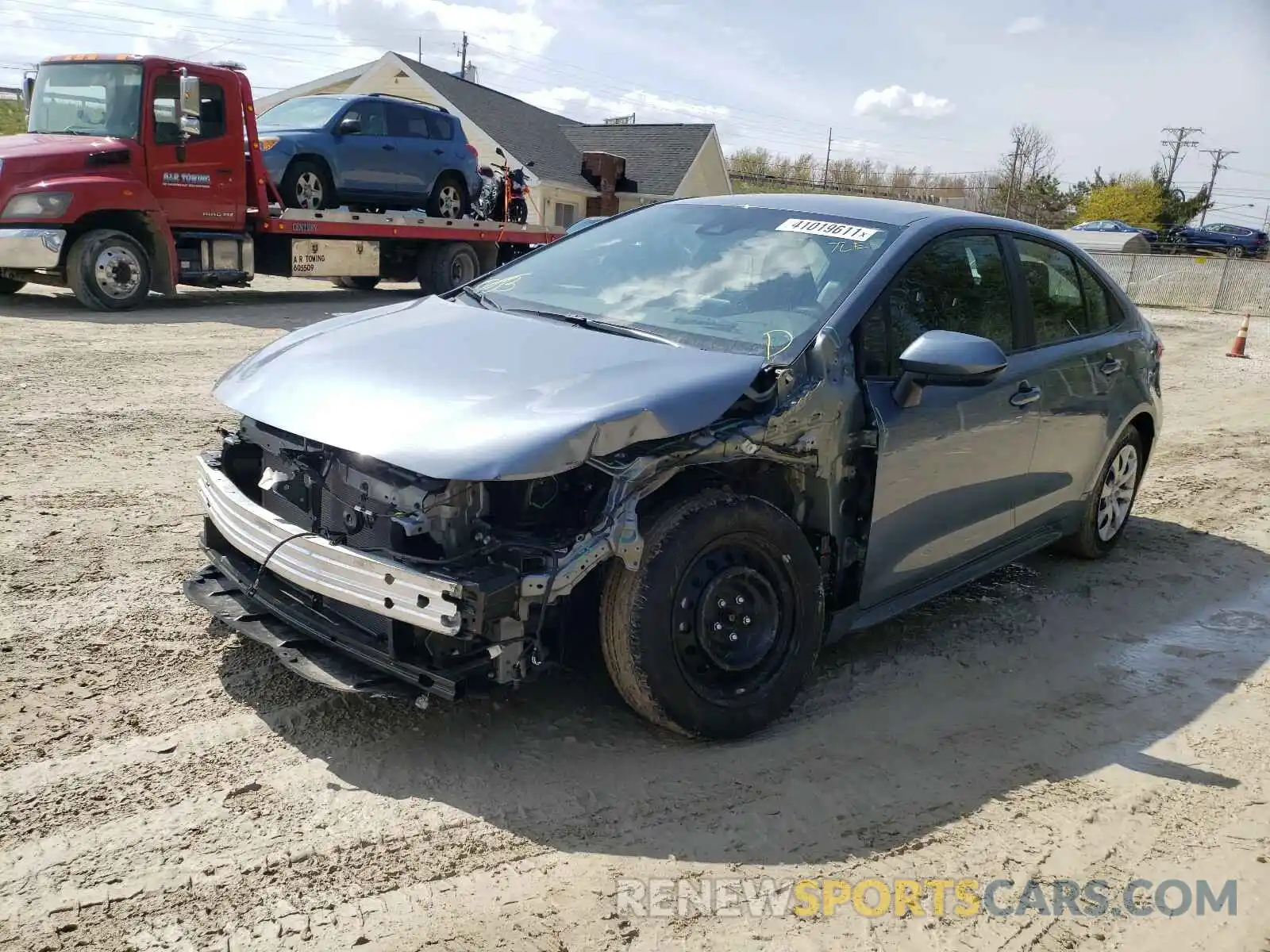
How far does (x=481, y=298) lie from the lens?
436 cm

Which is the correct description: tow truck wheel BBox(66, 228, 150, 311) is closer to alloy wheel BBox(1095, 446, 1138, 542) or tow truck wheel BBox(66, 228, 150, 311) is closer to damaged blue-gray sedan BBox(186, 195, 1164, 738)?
damaged blue-gray sedan BBox(186, 195, 1164, 738)

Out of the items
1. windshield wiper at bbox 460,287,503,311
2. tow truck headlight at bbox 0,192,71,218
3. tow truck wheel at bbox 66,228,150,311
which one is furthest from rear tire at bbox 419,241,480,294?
windshield wiper at bbox 460,287,503,311

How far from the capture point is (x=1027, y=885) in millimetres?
2871

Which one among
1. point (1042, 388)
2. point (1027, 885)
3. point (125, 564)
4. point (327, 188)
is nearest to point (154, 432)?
point (125, 564)

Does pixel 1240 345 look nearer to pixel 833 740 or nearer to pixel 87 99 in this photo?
pixel 833 740

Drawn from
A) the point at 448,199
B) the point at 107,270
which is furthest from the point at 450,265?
the point at 107,270

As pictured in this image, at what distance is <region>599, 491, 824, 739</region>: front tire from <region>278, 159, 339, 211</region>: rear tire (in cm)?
1244

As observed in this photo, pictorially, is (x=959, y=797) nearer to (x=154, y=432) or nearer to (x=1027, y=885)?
(x=1027, y=885)

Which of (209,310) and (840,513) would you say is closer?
(840,513)

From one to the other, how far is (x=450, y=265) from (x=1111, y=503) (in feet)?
40.6

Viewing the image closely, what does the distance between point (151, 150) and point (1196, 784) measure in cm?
1226

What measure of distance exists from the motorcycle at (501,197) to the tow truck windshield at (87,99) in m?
6.21

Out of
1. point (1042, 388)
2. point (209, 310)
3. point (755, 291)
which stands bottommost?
point (209, 310)

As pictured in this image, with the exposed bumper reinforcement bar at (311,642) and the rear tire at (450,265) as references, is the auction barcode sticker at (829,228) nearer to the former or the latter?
the exposed bumper reinforcement bar at (311,642)
